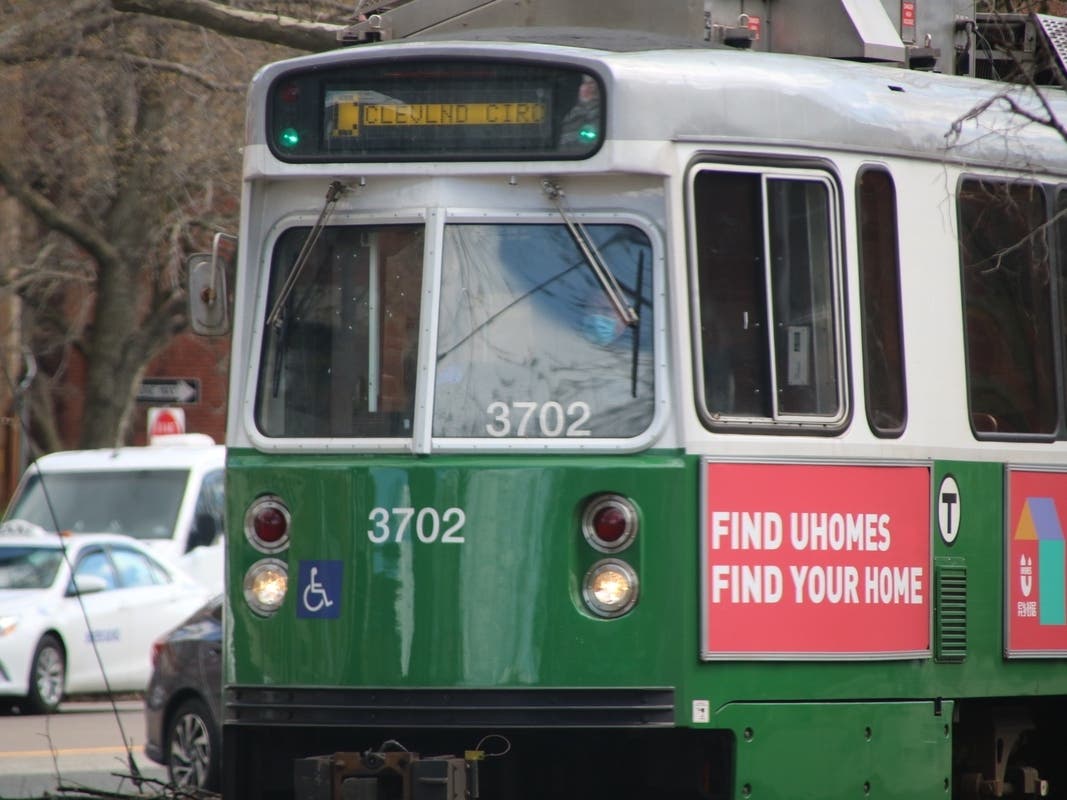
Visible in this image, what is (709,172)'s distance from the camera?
8.14 meters

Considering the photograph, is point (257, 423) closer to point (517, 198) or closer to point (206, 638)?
point (517, 198)

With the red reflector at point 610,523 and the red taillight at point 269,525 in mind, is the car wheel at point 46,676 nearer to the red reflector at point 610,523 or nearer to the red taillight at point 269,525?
the red taillight at point 269,525

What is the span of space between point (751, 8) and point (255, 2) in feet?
25.5

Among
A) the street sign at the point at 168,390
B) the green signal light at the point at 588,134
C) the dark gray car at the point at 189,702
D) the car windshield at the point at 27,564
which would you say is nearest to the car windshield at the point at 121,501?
the car windshield at the point at 27,564

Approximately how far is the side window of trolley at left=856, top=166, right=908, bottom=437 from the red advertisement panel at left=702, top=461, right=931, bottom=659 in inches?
9.1

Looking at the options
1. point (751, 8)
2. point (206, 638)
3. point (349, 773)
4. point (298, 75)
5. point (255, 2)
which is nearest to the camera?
point (349, 773)

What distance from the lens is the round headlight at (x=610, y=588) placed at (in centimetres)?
786

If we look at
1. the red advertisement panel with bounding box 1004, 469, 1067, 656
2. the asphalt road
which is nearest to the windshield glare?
the red advertisement panel with bounding box 1004, 469, 1067, 656

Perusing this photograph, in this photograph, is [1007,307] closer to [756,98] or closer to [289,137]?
[756,98]

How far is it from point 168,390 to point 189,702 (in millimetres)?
15541

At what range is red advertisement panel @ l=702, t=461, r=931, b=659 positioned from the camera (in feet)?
26.1

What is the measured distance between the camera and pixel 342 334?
8258mm

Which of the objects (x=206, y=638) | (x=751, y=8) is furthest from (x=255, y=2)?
(x=751, y=8)

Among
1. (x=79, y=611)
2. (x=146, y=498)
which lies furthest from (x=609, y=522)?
(x=146, y=498)
